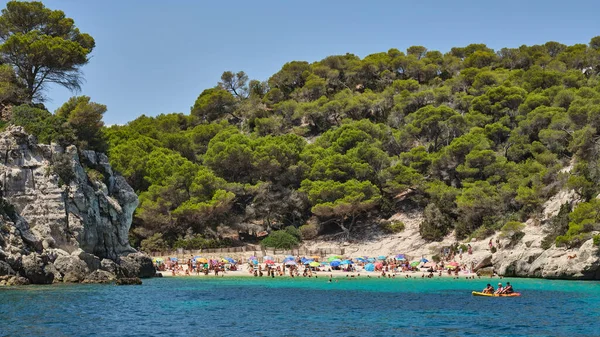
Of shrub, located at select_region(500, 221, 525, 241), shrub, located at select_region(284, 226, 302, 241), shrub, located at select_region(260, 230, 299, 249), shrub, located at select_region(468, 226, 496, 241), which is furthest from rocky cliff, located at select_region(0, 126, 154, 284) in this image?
shrub, located at select_region(468, 226, 496, 241)

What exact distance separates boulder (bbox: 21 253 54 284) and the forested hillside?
1863 centimetres

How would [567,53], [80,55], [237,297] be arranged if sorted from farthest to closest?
[567,53], [80,55], [237,297]

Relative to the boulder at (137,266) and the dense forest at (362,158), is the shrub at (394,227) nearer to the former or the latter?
the dense forest at (362,158)

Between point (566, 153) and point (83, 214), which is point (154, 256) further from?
point (566, 153)

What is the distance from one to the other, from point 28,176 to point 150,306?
1472 centimetres

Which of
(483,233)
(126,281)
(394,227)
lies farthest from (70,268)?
(483,233)

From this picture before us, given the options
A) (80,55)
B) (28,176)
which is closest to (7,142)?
(28,176)

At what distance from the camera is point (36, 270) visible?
114ft

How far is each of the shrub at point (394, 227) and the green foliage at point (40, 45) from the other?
2986cm

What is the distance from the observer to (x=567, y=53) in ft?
280

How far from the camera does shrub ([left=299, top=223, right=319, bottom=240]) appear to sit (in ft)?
199

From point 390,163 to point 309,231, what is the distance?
36.5 feet

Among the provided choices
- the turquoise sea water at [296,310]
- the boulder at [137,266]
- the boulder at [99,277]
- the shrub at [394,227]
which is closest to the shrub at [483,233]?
the shrub at [394,227]

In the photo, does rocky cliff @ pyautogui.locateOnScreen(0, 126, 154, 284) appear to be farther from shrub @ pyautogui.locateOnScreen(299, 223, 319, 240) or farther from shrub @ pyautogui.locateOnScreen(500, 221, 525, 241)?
shrub @ pyautogui.locateOnScreen(500, 221, 525, 241)
